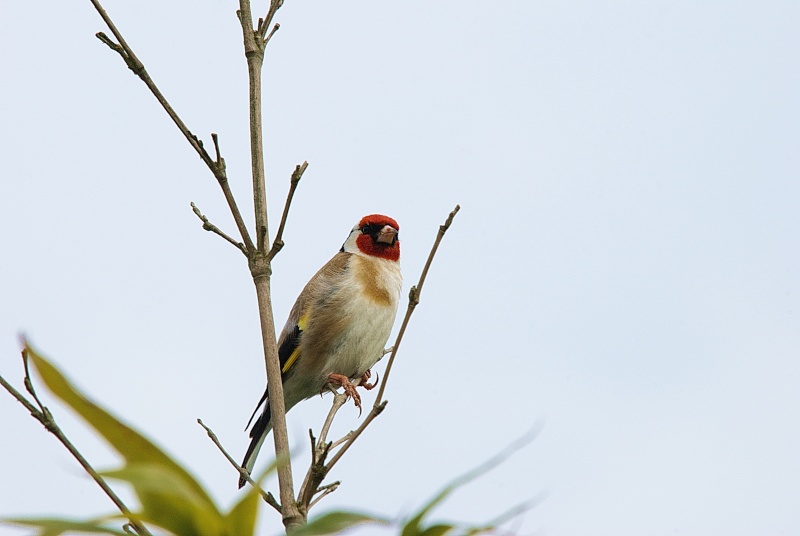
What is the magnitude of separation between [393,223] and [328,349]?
1.33 metres

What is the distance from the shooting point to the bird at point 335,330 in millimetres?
5742

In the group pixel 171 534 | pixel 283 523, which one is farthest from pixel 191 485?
pixel 283 523

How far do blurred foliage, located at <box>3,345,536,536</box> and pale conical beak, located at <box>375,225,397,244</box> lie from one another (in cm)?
565

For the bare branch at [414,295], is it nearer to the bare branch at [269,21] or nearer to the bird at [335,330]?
the bare branch at [269,21]

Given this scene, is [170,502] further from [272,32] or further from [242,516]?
[272,32]

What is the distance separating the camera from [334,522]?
0.87 meters

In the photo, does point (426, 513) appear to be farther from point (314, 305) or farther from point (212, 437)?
point (314, 305)

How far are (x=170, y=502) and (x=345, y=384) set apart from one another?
4239 millimetres

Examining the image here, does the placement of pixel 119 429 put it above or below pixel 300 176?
below

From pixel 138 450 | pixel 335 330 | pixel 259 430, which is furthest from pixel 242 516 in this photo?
pixel 259 430

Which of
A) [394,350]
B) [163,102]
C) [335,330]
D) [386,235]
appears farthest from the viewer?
[386,235]

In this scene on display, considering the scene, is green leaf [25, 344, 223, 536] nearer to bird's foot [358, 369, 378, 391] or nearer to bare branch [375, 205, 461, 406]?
bare branch [375, 205, 461, 406]

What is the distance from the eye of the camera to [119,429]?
909mm

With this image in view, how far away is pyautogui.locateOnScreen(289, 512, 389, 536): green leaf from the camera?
864mm
